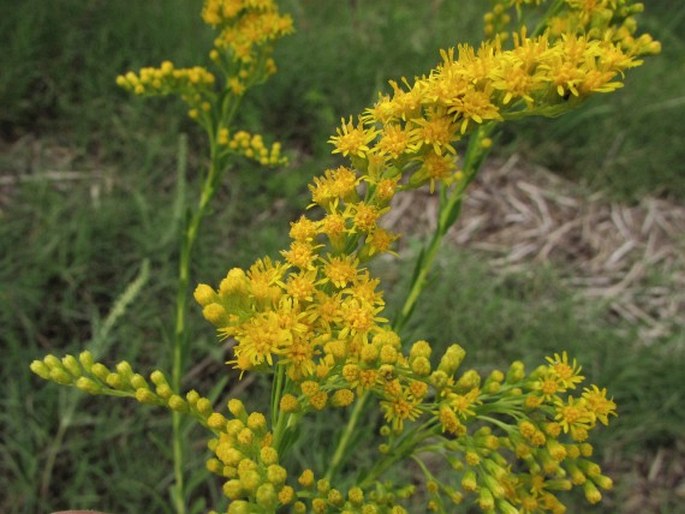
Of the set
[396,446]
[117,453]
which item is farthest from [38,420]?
[396,446]

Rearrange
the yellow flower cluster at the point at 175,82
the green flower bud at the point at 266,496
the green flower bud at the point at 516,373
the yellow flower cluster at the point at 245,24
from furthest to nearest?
the yellow flower cluster at the point at 175,82
the yellow flower cluster at the point at 245,24
the green flower bud at the point at 516,373
the green flower bud at the point at 266,496

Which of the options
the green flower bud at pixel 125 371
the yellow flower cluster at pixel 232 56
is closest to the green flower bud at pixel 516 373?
the green flower bud at pixel 125 371

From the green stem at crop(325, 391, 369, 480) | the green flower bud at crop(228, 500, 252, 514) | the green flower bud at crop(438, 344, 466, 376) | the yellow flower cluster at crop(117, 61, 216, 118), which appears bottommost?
the green stem at crop(325, 391, 369, 480)

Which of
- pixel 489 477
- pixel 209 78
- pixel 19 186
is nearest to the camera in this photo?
pixel 489 477

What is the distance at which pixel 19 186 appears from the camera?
12.2 feet

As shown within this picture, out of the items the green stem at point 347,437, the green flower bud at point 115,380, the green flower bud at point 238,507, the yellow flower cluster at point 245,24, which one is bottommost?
the green stem at point 347,437

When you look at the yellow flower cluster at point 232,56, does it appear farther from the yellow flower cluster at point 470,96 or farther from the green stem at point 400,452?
the green stem at point 400,452

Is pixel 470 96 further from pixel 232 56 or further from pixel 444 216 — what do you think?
pixel 232 56

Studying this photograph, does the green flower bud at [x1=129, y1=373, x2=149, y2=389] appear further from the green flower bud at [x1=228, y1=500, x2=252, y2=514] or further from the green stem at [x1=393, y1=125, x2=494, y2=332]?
the green stem at [x1=393, y1=125, x2=494, y2=332]

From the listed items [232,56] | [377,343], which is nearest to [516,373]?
[377,343]

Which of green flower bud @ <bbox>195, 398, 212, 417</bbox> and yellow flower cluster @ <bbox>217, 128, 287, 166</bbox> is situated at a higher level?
yellow flower cluster @ <bbox>217, 128, 287, 166</bbox>

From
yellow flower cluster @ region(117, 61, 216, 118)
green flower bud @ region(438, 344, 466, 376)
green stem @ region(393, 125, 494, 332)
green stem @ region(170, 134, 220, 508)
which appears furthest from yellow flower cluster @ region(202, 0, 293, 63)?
green flower bud @ region(438, 344, 466, 376)

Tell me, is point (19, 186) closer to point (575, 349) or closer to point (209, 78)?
point (209, 78)

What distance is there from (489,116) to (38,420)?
2.36 meters
